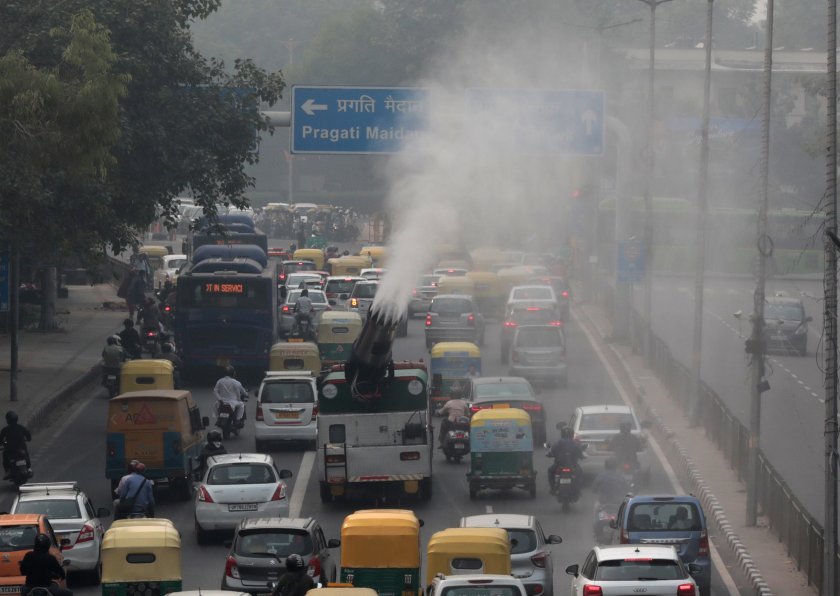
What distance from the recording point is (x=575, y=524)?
27484 millimetres

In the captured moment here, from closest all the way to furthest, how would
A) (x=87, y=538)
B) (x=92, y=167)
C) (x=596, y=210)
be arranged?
(x=87, y=538) → (x=92, y=167) → (x=596, y=210)

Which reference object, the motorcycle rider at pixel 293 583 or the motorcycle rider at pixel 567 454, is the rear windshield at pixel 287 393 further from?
the motorcycle rider at pixel 293 583

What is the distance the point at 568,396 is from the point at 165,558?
24085mm

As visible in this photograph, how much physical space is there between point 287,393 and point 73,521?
12161mm

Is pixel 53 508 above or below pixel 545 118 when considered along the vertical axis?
below

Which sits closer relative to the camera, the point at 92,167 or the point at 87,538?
the point at 87,538

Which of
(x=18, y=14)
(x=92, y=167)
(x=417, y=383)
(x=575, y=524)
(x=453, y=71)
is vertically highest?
(x=453, y=71)

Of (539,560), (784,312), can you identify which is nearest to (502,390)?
(539,560)

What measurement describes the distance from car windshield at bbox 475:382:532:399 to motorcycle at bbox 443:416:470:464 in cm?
152

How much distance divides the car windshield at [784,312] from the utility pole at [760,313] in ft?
73.4

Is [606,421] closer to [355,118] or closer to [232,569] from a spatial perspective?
[355,118]

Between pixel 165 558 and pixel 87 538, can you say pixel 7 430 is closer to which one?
pixel 87 538

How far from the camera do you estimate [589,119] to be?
40.2m

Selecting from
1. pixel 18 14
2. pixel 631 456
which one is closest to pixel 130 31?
pixel 18 14
